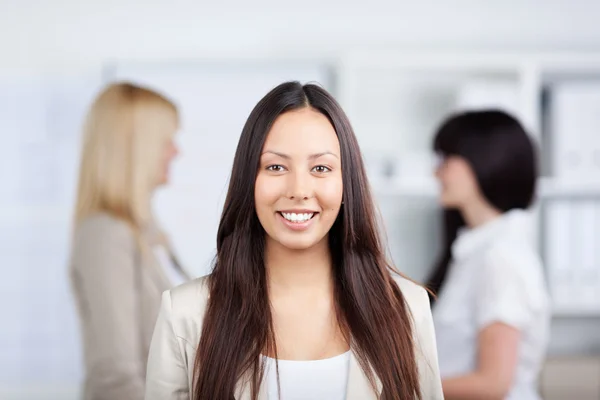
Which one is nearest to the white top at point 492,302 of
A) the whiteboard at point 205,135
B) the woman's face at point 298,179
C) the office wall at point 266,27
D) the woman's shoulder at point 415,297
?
the woman's shoulder at point 415,297

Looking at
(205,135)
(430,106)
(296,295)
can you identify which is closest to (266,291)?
(296,295)

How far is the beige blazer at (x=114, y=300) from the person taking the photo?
2.22m

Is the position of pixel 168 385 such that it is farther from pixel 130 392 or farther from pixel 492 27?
pixel 492 27

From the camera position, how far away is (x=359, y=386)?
1343 mm

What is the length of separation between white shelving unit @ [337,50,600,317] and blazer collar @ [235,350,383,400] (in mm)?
2007

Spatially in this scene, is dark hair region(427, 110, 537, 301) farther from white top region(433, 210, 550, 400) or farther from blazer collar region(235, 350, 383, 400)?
blazer collar region(235, 350, 383, 400)

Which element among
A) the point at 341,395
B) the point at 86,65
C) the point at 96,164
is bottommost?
the point at 341,395

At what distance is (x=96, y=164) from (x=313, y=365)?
140 centimetres

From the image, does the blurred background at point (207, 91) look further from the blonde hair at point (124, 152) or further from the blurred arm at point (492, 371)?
the blurred arm at point (492, 371)

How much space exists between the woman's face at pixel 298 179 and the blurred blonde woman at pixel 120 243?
3.12ft

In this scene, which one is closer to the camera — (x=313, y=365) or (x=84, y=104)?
(x=313, y=365)

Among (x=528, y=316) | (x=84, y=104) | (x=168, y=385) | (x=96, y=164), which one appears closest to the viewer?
(x=168, y=385)

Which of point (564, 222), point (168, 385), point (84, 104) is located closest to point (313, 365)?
point (168, 385)

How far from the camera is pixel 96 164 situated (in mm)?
2525
